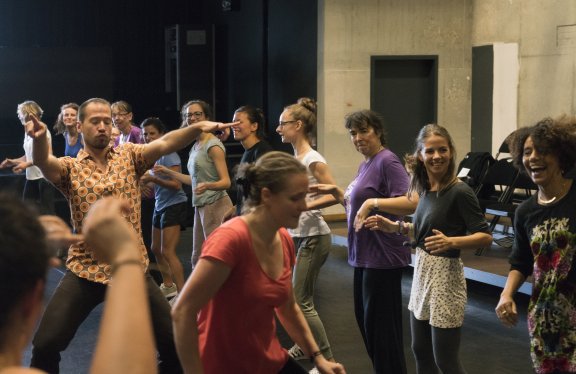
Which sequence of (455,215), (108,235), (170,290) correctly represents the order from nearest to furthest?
(108,235), (455,215), (170,290)

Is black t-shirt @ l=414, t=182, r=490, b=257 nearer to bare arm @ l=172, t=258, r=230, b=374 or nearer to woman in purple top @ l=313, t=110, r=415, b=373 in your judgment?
woman in purple top @ l=313, t=110, r=415, b=373

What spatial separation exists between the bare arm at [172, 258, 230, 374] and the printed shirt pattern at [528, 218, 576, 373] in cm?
119

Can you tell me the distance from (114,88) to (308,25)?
3.34 meters

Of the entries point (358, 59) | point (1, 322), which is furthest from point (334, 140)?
point (1, 322)

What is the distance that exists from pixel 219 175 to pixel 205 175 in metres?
0.12

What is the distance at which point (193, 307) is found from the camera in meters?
2.56

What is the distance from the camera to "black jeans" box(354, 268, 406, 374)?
14.0 ft

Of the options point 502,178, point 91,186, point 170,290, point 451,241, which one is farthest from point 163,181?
point 502,178

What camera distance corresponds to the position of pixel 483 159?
29.5 ft

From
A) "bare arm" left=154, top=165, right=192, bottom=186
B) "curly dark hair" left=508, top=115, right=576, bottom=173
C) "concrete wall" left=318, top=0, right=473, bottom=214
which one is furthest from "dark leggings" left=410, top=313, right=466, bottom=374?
"concrete wall" left=318, top=0, right=473, bottom=214

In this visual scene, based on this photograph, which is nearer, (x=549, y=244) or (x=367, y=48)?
(x=549, y=244)

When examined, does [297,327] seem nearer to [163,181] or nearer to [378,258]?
[378,258]

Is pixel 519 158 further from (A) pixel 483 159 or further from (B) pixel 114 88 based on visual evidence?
(B) pixel 114 88

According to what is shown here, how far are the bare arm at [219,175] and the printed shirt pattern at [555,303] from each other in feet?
10.6
